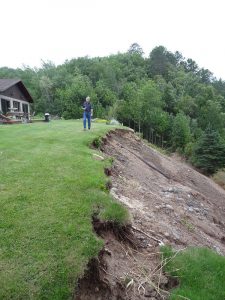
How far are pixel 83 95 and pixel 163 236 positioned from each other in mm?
39800

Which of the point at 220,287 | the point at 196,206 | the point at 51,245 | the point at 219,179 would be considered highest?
the point at 51,245

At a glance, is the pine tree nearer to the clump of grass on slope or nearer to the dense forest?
the dense forest

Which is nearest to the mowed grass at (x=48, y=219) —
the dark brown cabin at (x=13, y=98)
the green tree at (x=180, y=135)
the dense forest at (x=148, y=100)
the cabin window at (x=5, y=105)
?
the dark brown cabin at (x=13, y=98)

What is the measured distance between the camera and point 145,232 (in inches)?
250

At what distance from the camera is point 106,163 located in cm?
941

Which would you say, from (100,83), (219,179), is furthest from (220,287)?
(100,83)

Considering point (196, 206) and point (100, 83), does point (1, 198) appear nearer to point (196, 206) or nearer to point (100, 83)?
point (196, 206)

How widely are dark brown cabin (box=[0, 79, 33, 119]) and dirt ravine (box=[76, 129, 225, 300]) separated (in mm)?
18559

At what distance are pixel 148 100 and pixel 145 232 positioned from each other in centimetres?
4121

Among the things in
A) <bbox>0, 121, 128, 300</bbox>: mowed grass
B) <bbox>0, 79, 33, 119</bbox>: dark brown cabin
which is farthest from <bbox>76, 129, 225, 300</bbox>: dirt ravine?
<bbox>0, 79, 33, 119</bbox>: dark brown cabin

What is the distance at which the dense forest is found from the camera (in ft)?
136

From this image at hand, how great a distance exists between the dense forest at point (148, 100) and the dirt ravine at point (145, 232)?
75.0ft

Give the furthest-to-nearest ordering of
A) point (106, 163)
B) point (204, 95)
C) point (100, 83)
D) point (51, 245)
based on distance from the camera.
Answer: point (204, 95) → point (100, 83) → point (106, 163) → point (51, 245)

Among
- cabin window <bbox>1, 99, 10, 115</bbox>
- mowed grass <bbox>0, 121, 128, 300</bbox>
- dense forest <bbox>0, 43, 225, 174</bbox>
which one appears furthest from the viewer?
dense forest <bbox>0, 43, 225, 174</bbox>
